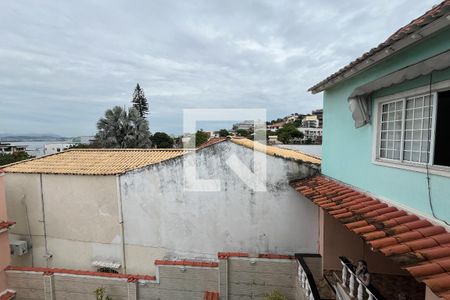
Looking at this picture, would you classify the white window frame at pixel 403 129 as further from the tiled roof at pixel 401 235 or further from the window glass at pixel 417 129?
the tiled roof at pixel 401 235

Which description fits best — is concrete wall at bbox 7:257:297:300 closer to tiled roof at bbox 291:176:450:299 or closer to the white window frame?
tiled roof at bbox 291:176:450:299

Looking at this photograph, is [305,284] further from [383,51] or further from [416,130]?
[383,51]

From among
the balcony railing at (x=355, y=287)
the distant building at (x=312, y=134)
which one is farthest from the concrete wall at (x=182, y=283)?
the distant building at (x=312, y=134)

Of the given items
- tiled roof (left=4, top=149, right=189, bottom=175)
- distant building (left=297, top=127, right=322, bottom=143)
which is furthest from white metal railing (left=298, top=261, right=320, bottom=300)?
distant building (left=297, top=127, right=322, bottom=143)

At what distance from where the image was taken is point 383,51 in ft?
14.7

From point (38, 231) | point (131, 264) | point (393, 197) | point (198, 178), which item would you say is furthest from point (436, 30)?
point (38, 231)

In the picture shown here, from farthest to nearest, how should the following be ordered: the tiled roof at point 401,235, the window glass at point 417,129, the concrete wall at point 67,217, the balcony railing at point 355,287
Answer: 1. the concrete wall at point 67,217
2. the balcony railing at point 355,287
3. the window glass at point 417,129
4. the tiled roof at point 401,235

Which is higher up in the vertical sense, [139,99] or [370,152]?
[139,99]

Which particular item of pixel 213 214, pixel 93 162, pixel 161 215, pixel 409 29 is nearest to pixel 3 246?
pixel 93 162

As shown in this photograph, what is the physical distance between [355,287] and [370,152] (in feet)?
9.35

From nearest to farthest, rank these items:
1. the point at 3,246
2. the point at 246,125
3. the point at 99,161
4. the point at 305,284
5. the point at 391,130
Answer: the point at 391,130, the point at 305,284, the point at 3,246, the point at 99,161, the point at 246,125

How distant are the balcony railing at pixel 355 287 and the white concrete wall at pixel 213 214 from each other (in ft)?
11.2

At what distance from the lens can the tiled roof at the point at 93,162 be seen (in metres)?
11.3

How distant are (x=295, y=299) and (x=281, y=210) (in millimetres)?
2889
